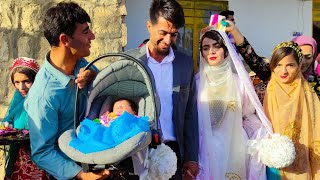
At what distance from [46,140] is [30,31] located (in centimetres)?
213

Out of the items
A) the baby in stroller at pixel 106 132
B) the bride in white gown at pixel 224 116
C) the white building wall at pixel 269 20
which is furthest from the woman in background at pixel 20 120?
the white building wall at pixel 269 20

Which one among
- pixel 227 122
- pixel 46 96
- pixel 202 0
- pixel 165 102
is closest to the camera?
pixel 46 96

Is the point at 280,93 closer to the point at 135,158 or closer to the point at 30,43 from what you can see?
the point at 135,158

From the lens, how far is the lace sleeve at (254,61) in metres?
3.91

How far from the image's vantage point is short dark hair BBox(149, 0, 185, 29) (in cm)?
299

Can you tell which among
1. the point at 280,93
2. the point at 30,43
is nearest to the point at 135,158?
the point at 280,93

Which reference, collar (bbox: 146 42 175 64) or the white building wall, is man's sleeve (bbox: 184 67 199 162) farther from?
the white building wall

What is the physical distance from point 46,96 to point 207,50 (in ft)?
4.57

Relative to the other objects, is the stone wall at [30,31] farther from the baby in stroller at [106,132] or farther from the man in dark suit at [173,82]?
the baby in stroller at [106,132]

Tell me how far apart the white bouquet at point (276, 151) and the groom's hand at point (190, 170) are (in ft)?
1.65

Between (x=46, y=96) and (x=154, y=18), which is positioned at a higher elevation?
(x=154, y=18)

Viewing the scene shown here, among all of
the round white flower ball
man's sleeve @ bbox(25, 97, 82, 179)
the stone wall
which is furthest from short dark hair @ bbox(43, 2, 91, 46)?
the stone wall

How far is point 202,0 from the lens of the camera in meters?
8.01

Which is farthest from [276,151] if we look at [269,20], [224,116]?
[269,20]
